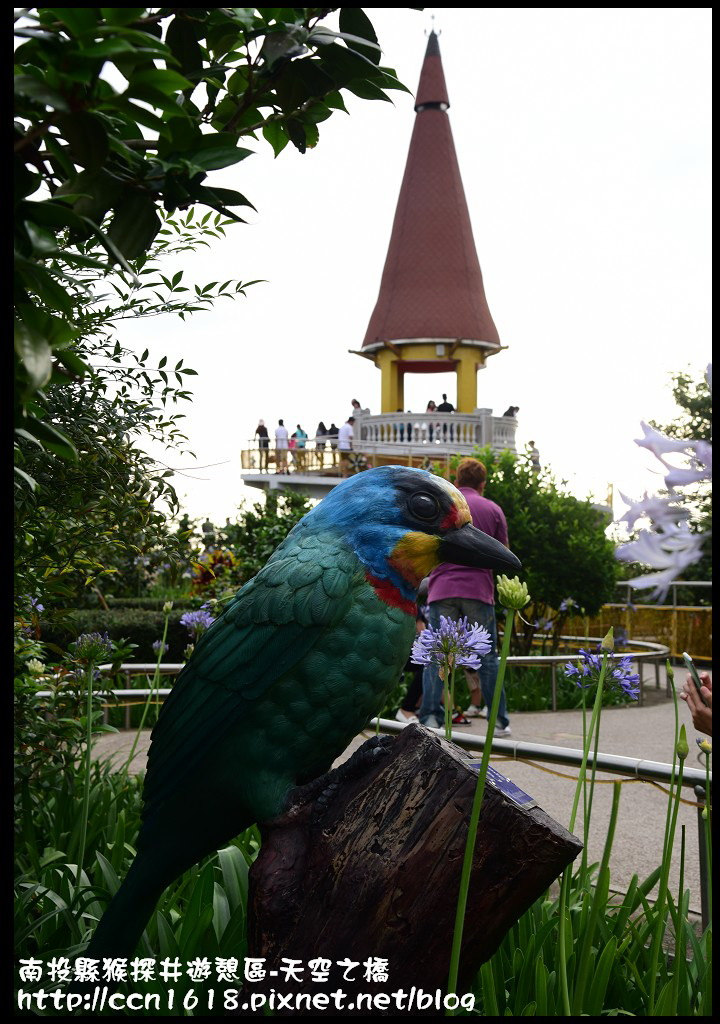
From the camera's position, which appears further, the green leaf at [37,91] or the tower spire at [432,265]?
the tower spire at [432,265]

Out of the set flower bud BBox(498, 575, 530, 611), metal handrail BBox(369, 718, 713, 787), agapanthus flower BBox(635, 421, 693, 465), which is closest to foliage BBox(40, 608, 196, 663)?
metal handrail BBox(369, 718, 713, 787)

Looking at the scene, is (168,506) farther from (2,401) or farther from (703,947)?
(703,947)

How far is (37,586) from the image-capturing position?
9.49 feet

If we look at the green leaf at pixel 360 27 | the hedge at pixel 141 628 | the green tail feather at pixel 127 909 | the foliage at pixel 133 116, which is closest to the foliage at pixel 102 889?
the green tail feather at pixel 127 909

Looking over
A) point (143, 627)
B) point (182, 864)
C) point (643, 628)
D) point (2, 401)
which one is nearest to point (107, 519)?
point (182, 864)

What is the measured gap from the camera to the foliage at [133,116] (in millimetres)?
1029

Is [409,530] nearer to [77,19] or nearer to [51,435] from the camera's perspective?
[51,435]

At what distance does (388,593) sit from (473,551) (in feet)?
0.70

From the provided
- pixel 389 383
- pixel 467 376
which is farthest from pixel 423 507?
pixel 389 383

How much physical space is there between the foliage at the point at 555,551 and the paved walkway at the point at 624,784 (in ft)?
5.90

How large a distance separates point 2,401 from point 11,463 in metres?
0.11

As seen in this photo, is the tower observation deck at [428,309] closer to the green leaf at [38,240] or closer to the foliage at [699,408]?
the foliage at [699,408]

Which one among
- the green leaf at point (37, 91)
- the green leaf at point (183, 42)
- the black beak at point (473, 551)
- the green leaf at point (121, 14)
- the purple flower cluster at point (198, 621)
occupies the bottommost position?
the purple flower cluster at point (198, 621)

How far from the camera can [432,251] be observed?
23.3 meters
